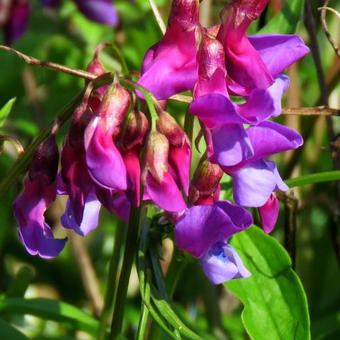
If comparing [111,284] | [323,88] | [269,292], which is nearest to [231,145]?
[269,292]

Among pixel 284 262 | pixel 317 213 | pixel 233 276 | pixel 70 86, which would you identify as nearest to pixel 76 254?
pixel 70 86

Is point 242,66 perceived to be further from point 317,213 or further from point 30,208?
point 317,213

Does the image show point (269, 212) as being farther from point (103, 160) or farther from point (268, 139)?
point (103, 160)

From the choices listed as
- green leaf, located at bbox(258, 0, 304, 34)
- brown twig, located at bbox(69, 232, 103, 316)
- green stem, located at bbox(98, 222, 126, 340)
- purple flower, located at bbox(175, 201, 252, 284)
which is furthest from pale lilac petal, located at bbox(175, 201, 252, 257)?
brown twig, located at bbox(69, 232, 103, 316)

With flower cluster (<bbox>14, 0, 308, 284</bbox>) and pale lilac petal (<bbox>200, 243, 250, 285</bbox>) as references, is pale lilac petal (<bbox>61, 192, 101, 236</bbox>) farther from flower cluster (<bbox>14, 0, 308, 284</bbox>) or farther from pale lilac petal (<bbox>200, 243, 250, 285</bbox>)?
pale lilac petal (<bbox>200, 243, 250, 285</bbox>)

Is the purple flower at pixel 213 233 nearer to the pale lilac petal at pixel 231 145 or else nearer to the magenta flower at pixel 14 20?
the pale lilac petal at pixel 231 145

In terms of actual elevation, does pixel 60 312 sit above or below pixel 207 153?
below
